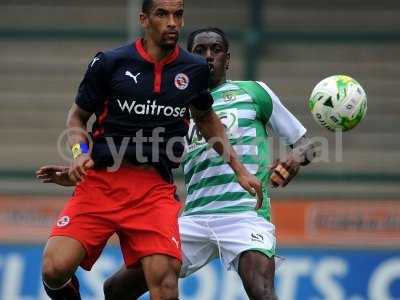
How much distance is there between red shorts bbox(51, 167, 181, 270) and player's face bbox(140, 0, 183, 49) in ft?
2.58

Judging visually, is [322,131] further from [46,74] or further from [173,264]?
[173,264]

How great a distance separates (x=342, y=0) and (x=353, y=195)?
110 inches

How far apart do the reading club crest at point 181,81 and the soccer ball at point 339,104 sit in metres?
1.09

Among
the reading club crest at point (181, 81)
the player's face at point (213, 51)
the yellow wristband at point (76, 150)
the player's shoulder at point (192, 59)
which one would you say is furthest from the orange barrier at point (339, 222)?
the yellow wristband at point (76, 150)

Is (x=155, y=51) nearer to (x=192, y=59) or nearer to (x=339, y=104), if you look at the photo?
(x=192, y=59)

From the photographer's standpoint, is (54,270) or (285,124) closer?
(54,270)

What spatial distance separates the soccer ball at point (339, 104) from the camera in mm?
7914

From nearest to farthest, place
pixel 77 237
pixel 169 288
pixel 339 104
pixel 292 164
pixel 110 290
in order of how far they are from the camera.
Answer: pixel 169 288 → pixel 77 237 → pixel 292 164 → pixel 110 290 → pixel 339 104

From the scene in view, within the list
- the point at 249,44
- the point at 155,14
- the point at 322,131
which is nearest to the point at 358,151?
the point at 322,131

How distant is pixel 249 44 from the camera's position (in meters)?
14.0

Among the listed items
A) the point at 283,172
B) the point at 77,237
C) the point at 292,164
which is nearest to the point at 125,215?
the point at 77,237

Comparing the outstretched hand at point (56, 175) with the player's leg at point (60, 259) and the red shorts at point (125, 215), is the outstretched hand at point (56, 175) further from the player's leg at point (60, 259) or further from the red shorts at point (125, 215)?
the player's leg at point (60, 259)

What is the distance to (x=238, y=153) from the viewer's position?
800 centimetres

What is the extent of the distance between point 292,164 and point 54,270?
1.68 meters
